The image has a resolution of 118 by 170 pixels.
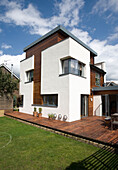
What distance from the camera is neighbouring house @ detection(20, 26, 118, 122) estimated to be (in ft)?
28.6

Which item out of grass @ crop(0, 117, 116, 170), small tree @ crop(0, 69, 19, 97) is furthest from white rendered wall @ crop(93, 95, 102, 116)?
small tree @ crop(0, 69, 19, 97)

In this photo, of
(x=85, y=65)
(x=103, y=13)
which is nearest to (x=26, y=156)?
(x=85, y=65)

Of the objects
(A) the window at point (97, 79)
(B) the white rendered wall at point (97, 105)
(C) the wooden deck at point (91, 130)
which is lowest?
(C) the wooden deck at point (91, 130)

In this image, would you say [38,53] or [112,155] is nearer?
[112,155]

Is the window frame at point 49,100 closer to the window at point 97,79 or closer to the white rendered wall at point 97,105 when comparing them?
the white rendered wall at point 97,105

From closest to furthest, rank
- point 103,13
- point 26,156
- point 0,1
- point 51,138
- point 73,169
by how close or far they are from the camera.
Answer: point 73,169 → point 26,156 → point 51,138 → point 0,1 → point 103,13

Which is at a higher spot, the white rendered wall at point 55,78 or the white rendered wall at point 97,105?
the white rendered wall at point 55,78

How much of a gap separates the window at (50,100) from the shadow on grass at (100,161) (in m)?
6.03

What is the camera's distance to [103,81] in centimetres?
1481

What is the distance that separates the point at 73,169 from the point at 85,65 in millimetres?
8957

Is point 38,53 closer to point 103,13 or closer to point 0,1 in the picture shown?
point 0,1

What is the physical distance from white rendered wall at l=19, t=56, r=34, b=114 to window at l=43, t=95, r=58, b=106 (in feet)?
7.40

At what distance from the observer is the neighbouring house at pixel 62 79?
873cm

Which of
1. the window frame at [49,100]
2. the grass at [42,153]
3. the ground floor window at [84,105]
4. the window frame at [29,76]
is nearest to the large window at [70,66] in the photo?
the window frame at [49,100]
